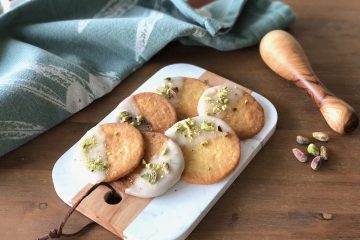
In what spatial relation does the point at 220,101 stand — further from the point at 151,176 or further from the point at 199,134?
the point at 151,176

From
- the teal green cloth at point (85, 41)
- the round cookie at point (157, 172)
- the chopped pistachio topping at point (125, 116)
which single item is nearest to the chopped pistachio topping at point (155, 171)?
the round cookie at point (157, 172)

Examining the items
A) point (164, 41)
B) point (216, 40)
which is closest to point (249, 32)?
point (216, 40)

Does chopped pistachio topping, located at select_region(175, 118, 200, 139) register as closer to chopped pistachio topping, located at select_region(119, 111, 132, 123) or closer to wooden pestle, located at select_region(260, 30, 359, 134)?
chopped pistachio topping, located at select_region(119, 111, 132, 123)

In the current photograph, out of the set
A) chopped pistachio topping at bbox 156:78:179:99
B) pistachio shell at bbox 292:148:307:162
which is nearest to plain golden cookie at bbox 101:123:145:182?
chopped pistachio topping at bbox 156:78:179:99

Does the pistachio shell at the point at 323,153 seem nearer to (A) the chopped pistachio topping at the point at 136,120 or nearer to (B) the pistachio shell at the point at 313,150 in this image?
(B) the pistachio shell at the point at 313,150

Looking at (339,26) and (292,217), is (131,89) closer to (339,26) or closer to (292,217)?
(292,217)

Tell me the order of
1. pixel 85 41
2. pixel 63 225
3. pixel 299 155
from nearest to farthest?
pixel 63 225 < pixel 299 155 < pixel 85 41

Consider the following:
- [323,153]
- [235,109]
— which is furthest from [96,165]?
[323,153]
